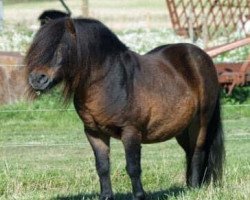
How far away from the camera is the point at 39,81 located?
7090mm

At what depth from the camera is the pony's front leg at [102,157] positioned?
7762 millimetres

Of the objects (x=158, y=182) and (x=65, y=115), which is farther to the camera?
(x=65, y=115)

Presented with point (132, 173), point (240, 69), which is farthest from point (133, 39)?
point (132, 173)

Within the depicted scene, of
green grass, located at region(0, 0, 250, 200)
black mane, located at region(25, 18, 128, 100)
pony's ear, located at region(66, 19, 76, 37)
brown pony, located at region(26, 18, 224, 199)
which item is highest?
pony's ear, located at region(66, 19, 76, 37)

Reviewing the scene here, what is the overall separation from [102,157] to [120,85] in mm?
691

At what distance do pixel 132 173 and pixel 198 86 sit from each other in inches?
51.0

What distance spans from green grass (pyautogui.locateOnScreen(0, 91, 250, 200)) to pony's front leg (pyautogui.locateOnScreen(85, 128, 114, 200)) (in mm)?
376

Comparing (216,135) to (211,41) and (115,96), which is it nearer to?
(115,96)

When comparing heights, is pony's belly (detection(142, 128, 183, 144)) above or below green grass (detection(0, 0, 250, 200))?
above

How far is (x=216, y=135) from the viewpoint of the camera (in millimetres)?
8953

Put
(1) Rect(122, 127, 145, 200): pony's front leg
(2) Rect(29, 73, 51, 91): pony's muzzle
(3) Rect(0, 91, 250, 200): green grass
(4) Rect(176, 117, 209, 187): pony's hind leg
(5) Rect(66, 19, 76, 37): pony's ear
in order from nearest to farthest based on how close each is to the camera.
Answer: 1. (2) Rect(29, 73, 51, 91): pony's muzzle
2. (5) Rect(66, 19, 76, 37): pony's ear
3. (1) Rect(122, 127, 145, 200): pony's front leg
4. (3) Rect(0, 91, 250, 200): green grass
5. (4) Rect(176, 117, 209, 187): pony's hind leg

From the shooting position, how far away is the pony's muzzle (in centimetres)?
708

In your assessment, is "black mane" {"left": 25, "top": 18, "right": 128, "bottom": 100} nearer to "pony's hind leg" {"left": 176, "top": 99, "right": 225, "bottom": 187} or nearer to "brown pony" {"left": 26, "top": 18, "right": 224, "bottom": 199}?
"brown pony" {"left": 26, "top": 18, "right": 224, "bottom": 199}

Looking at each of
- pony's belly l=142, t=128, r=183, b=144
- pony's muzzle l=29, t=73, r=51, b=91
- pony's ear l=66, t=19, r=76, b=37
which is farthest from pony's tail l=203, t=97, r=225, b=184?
pony's muzzle l=29, t=73, r=51, b=91
